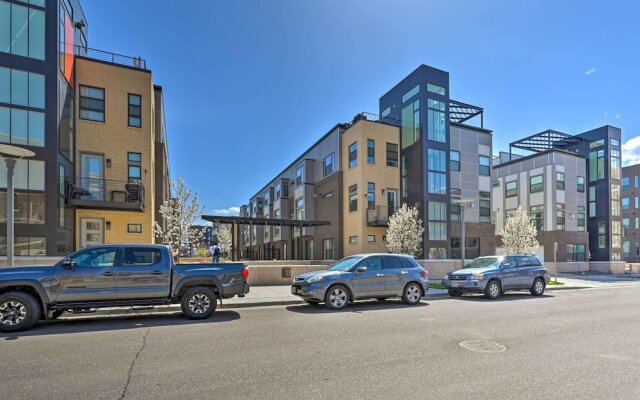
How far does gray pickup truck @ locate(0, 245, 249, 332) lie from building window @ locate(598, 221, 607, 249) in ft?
150

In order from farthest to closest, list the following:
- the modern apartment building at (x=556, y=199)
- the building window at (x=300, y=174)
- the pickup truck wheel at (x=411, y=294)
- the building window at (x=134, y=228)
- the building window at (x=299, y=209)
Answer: the building window at (x=300, y=174), the building window at (x=299, y=209), the modern apartment building at (x=556, y=199), the building window at (x=134, y=228), the pickup truck wheel at (x=411, y=294)

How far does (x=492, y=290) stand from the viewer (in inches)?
542

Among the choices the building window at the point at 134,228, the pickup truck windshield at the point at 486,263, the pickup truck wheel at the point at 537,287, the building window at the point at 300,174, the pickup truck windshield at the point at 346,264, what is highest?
the building window at the point at 300,174

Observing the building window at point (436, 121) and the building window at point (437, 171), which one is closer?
the building window at point (437, 171)

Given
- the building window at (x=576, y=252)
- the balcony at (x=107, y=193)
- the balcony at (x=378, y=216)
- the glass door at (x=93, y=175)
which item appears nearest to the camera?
the balcony at (x=107, y=193)

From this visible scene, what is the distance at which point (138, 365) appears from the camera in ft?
17.5

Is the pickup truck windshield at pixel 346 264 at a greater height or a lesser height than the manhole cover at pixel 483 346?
greater

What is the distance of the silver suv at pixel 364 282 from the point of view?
1064 cm

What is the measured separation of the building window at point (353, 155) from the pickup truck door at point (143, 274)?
2171cm

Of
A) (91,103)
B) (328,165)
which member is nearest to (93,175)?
(91,103)

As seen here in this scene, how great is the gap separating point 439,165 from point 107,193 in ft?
76.0

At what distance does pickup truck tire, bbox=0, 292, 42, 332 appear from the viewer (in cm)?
755

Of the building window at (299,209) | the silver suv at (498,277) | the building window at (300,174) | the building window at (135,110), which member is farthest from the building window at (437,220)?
the building window at (135,110)

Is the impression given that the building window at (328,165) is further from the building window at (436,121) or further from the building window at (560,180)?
the building window at (560,180)
